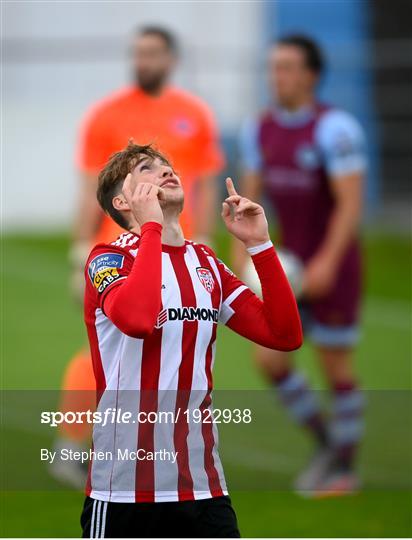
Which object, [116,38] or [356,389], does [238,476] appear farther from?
[116,38]

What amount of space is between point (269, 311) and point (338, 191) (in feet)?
10.7

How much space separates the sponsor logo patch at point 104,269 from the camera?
13.3 ft

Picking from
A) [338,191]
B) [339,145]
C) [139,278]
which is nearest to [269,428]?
[338,191]

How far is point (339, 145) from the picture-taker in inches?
290

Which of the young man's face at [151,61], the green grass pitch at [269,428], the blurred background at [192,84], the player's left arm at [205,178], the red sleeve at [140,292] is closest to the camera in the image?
the red sleeve at [140,292]

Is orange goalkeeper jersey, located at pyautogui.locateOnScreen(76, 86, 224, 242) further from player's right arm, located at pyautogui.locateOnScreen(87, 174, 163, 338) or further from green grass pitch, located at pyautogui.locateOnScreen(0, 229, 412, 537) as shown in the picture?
player's right arm, located at pyautogui.locateOnScreen(87, 174, 163, 338)

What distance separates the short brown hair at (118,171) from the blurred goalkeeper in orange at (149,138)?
2.78 m

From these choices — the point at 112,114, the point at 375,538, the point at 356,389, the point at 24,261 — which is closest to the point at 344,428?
the point at 356,389

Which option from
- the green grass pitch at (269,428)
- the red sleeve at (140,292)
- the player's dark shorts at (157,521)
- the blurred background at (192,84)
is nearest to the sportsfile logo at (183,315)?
the red sleeve at (140,292)

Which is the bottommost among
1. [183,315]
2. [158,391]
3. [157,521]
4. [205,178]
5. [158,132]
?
[157,521]

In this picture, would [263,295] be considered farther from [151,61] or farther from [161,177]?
[151,61]

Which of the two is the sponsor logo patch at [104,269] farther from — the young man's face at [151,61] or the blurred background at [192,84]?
the blurred background at [192,84]

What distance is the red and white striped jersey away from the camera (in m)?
4.03

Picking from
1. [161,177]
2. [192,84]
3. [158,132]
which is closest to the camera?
[161,177]
